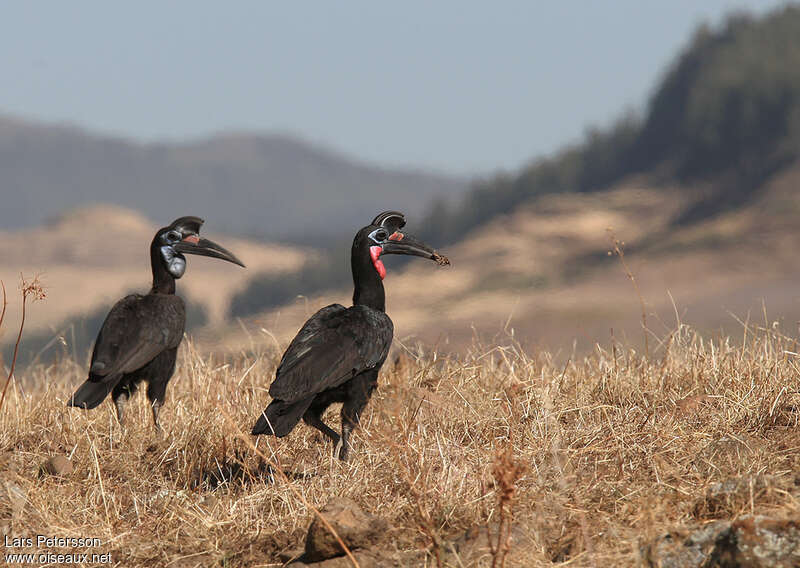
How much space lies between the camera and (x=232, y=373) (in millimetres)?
7887

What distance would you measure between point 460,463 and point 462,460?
0.05m

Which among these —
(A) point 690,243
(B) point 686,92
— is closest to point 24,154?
(B) point 686,92

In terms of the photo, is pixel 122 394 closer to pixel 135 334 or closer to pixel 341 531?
pixel 135 334

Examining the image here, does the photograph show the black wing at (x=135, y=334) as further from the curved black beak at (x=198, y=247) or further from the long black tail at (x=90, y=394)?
the curved black beak at (x=198, y=247)

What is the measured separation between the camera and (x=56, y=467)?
19.2 ft

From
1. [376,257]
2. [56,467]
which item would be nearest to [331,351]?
[376,257]

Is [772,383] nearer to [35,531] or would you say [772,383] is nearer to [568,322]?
[35,531]

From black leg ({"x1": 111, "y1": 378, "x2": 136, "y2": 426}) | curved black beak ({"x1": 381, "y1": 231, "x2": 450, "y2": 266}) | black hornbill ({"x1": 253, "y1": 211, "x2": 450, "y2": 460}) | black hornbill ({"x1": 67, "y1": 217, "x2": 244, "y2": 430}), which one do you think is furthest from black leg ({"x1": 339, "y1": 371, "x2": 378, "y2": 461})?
black leg ({"x1": 111, "y1": 378, "x2": 136, "y2": 426})

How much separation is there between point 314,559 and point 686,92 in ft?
162

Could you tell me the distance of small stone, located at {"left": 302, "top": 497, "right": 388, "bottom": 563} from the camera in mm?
4414

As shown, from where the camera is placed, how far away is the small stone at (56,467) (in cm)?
586

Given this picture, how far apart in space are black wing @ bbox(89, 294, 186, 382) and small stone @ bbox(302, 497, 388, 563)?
8.89 feet

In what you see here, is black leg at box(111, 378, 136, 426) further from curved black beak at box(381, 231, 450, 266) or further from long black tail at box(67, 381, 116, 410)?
curved black beak at box(381, 231, 450, 266)

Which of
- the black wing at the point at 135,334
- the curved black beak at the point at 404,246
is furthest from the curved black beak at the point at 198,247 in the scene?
the curved black beak at the point at 404,246
